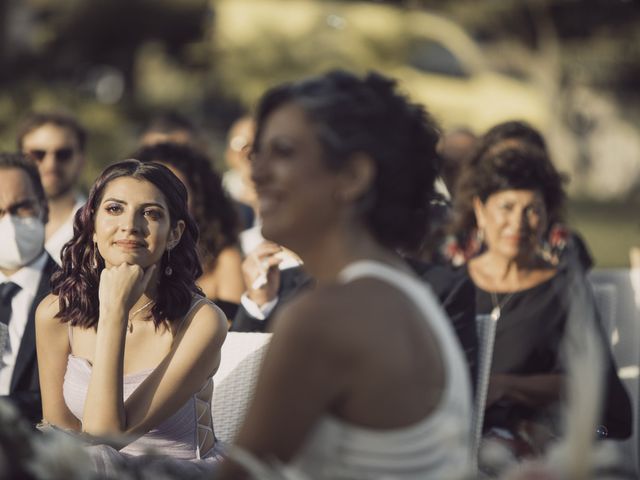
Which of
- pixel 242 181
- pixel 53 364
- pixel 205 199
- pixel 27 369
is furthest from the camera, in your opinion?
pixel 242 181

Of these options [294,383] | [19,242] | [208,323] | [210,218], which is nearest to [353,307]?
[294,383]

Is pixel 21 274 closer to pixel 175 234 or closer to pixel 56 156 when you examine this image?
pixel 175 234

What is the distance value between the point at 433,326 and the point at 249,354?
2.03 meters

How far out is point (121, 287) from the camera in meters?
3.86

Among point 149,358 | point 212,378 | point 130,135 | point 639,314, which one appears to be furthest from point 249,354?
point 130,135

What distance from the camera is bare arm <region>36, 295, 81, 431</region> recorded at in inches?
160

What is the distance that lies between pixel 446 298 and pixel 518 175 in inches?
42.7

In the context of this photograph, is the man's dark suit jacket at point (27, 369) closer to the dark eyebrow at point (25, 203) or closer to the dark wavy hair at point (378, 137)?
the dark eyebrow at point (25, 203)

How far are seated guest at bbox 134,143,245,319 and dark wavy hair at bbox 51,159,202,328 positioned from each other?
1.64 m

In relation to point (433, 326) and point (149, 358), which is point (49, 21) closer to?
point (149, 358)

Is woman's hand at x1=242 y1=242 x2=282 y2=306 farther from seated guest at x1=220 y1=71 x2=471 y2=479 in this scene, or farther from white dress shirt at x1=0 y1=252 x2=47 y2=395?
seated guest at x1=220 y1=71 x2=471 y2=479

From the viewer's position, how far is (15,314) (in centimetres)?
490

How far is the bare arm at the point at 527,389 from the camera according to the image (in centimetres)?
484

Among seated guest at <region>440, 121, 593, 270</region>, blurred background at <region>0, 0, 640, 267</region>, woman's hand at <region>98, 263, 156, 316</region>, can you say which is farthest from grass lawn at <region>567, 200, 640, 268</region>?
woman's hand at <region>98, 263, 156, 316</region>
